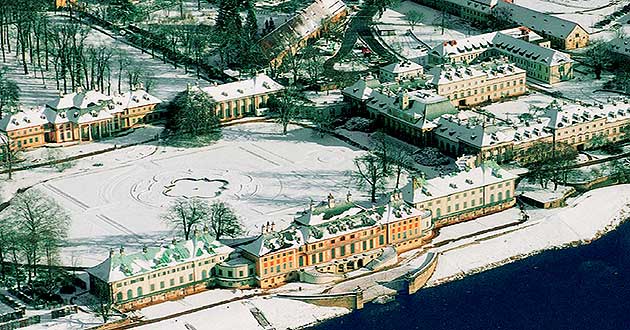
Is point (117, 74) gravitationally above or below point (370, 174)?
above

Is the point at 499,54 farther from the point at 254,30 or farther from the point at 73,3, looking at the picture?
the point at 73,3

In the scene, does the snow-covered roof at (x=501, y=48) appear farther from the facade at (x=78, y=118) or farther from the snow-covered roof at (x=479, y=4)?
the facade at (x=78, y=118)

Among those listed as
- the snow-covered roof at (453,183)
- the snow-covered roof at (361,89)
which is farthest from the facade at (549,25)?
the snow-covered roof at (453,183)

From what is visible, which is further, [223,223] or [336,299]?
[223,223]

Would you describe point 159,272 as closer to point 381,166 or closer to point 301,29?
point 381,166

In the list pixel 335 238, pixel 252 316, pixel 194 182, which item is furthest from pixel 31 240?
pixel 194 182

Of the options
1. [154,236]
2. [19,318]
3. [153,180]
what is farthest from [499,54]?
[19,318]
